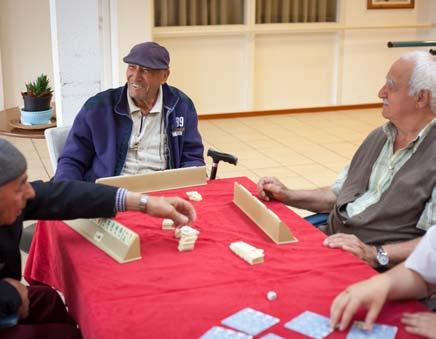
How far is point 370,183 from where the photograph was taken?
258 cm

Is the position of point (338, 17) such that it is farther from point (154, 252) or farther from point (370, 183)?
point (154, 252)

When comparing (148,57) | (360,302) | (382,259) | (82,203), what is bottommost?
→ (382,259)

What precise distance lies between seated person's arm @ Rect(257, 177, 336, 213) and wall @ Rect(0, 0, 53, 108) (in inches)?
208

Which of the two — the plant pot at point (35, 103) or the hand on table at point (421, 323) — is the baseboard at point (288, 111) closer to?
the plant pot at point (35, 103)

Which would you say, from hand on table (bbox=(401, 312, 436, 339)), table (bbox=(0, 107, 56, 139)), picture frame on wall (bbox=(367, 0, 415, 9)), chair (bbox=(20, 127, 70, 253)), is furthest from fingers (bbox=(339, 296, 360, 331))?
picture frame on wall (bbox=(367, 0, 415, 9))

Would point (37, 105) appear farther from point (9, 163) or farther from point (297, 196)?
point (9, 163)

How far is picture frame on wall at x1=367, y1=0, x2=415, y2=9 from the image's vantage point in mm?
7984

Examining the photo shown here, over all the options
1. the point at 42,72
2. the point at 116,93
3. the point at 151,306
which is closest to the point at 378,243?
the point at 151,306

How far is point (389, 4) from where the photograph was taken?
806 centimetres

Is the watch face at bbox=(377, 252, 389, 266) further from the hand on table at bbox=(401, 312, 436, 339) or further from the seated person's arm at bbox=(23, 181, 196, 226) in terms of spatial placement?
the seated person's arm at bbox=(23, 181, 196, 226)

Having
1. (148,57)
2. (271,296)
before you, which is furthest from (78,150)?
(271,296)

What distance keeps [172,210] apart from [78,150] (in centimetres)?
102

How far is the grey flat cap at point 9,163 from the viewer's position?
1727 mm

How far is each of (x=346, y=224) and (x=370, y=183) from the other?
200 millimetres
